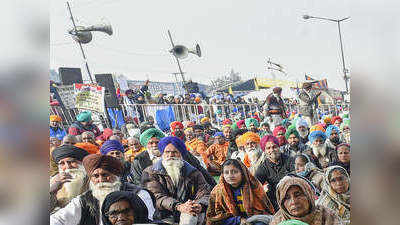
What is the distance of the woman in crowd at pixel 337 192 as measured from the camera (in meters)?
3.42

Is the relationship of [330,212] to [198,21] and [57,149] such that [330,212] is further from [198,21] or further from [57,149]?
[57,149]

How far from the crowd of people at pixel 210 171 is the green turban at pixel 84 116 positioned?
12 cm

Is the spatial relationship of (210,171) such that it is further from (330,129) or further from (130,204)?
(330,129)

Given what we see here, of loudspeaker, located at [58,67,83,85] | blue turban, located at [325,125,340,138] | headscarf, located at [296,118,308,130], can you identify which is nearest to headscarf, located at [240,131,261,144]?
headscarf, located at [296,118,308,130]

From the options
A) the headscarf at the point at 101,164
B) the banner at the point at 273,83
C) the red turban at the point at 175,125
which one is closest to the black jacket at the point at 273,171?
the banner at the point at 273,83

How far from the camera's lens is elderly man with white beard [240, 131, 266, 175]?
12.1 feet

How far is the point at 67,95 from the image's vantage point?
3.91m

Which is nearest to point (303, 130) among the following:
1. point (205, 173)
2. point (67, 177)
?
point (205, 173)

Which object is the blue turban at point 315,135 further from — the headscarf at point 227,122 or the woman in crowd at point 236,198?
the headscarf at point 227,122

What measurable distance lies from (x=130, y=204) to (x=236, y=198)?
882 mm
